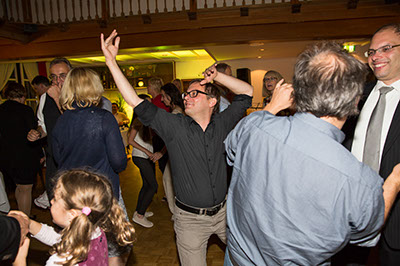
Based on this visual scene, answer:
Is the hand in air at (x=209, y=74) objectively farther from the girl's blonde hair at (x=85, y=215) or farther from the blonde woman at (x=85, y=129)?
the girl's blonde hair at (x=85, y=215)

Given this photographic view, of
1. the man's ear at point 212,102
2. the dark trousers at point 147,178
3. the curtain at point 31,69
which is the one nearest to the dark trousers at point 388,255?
the man's ear at point 212,102

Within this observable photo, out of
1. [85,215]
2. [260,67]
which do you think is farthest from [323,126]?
[260,67]

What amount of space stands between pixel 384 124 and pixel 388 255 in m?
0.78

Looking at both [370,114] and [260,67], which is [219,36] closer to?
[370,114]

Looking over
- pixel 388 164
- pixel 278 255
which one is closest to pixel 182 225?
pixel 278 255

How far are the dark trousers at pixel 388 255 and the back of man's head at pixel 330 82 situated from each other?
3.53ft

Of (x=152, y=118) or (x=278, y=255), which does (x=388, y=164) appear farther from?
(x=152, y=118)

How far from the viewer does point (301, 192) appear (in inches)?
37.9

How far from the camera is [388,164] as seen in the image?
150 cm

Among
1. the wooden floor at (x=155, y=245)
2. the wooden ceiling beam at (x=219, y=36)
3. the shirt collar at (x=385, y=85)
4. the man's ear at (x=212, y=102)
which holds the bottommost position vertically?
the wooden floor at (x=155, y=245)

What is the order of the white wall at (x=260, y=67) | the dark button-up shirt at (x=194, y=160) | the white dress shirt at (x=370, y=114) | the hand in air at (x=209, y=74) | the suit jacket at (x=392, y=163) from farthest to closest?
the white wall at (x=260, y=67), the hand in air at (x=209, y=74), the dark button-up shirt at (x=194, y=160), the white dress shirt at (x=370, y=114), the suit jacket at (x=392, y=163)

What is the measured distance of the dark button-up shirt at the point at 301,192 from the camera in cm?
90

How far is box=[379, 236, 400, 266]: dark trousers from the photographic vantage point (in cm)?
152

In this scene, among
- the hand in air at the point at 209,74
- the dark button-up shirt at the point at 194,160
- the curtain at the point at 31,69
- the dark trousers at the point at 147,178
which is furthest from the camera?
the curtain at the point at 31,69
